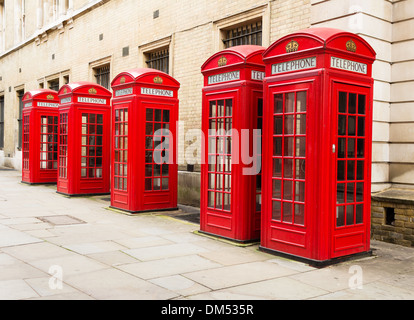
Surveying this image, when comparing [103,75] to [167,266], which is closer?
[167,266]

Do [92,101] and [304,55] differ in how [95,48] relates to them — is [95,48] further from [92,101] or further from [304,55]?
[304,55]

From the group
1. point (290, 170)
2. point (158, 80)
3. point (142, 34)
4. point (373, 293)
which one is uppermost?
point (142, 34)

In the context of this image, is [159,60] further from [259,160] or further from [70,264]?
[70,264]

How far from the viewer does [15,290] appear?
432 centimetres

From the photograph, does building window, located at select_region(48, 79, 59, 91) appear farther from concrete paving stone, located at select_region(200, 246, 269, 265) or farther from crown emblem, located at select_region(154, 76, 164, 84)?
concrete paving stone, located at select_region(200, 246, 269, 265)

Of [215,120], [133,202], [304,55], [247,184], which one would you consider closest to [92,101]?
[133,202]

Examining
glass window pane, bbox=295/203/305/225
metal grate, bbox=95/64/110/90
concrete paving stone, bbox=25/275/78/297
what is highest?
metal grate, bbox=95/64/110/90

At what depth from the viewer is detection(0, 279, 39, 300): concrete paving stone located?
414 centimetres

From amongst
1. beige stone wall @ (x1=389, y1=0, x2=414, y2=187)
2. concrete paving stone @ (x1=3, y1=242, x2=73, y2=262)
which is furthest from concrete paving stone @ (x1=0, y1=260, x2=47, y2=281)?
beige stone wall @ (x1=389, y1=0, x2=414, y2=187)

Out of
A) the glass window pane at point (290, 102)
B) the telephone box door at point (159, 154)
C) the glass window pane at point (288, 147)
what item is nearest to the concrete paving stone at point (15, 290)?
the glass window pane at point (288, 147)

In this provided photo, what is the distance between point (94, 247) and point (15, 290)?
1983mm

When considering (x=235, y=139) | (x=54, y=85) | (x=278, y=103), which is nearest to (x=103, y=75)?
(x=54, y=85)

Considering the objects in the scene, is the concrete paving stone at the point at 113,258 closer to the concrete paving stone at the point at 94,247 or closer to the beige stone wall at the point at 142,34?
the concrete paving stone at the point at 94,247

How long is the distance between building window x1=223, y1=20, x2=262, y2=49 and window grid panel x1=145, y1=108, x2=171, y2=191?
2310 mm
